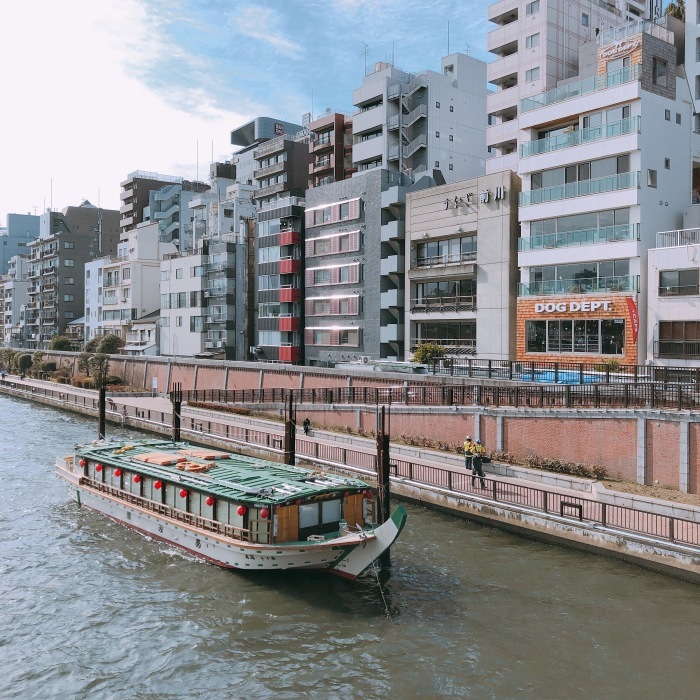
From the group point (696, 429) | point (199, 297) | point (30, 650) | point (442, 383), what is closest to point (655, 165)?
point (442, 383)

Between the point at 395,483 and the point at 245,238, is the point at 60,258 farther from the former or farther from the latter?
the point at 395,483

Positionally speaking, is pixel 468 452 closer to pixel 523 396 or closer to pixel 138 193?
pixel 523 396

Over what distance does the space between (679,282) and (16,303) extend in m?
140

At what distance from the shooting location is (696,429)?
25.4 metres

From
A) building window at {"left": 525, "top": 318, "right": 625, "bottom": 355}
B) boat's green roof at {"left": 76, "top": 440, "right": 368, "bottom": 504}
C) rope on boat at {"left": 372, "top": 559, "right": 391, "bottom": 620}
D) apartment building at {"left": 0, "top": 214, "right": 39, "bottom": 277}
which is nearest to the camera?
rope on boat at {"left": 372, "top": 559, "right": 391, "bottom": 620}

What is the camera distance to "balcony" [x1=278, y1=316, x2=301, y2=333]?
236 ft

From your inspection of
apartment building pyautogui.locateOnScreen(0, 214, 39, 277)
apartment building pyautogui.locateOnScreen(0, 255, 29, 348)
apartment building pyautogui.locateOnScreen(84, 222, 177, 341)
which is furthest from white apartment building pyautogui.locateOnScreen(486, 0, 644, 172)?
apartment building pyautogui.locateOnScreen(0, 214, 39, 277)

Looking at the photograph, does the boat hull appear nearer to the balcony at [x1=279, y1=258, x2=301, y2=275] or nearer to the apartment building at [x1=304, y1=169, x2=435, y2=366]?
the apartment building at [x1=304, y1=169, x2=435, y2=366]

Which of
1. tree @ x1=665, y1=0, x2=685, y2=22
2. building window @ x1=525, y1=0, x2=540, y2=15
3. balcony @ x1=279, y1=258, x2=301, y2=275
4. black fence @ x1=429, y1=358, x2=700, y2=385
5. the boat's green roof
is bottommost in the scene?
the boat's green roof

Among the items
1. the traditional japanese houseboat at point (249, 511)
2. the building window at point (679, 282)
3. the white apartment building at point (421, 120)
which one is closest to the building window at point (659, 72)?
the building window at point (679, 282)

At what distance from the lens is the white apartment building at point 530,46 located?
57281 mm

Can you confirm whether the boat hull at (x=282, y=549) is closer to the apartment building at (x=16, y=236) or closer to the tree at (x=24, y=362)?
the tree at (x=24, y=362)

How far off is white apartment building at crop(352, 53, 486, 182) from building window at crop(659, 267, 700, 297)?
120 feet

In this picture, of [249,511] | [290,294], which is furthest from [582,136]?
[290,294]
